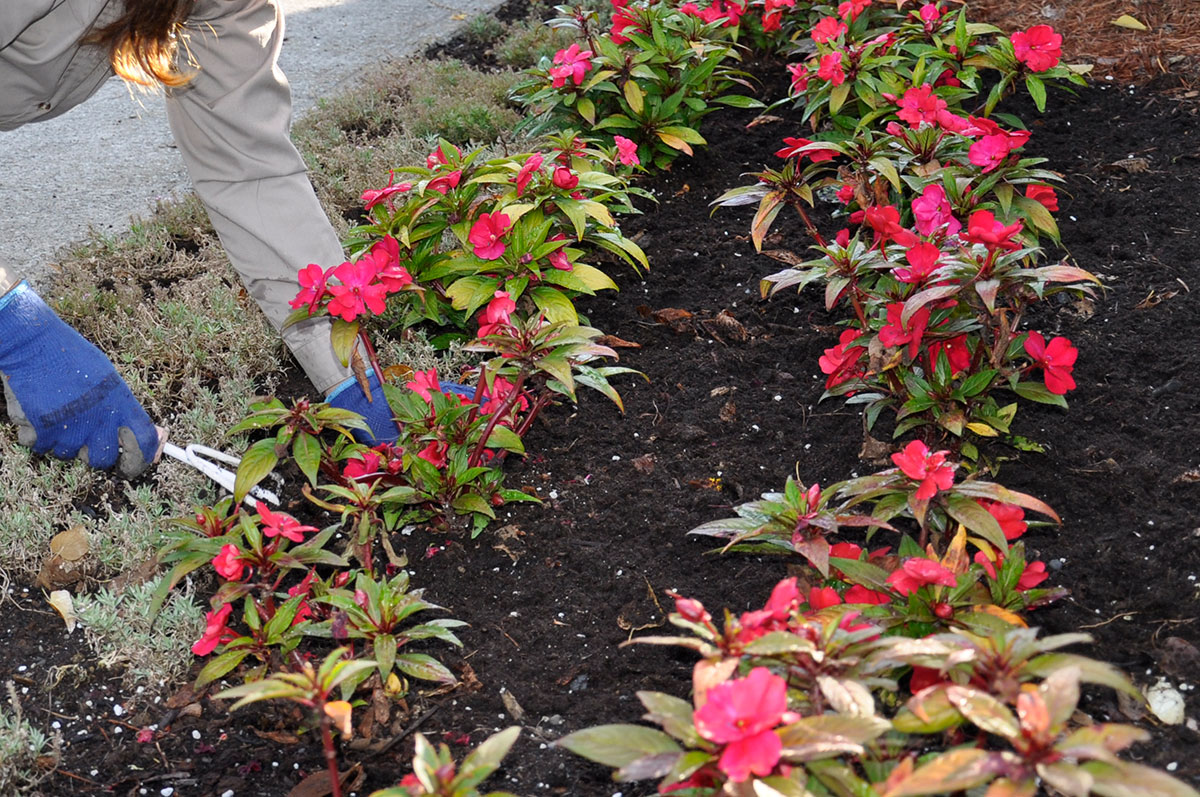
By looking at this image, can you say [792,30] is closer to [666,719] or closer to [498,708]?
[498,708]

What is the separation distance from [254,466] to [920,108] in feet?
6.35

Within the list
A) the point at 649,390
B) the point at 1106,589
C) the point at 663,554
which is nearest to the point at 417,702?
the point at 663,554

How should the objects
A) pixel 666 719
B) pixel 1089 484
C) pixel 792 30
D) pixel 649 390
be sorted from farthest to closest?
1. pixel 792 30
2. pixel 649 390
3. pixel 1089 484
4. pixel 666 719

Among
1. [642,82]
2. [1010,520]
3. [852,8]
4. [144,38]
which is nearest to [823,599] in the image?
[1010,520]

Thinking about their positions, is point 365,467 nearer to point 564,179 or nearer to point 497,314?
point 497,314

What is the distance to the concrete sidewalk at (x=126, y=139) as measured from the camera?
390 centimetres

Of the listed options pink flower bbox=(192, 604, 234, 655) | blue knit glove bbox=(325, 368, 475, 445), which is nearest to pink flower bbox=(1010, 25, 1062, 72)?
blue knit glove bbox=(325, 368, 475, 445)

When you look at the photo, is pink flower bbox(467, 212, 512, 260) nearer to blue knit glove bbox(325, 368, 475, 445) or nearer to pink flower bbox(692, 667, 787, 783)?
blue knit glove bbox(325, 368, 475, 445)

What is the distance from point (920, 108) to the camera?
9.32ft

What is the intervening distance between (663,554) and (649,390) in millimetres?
605

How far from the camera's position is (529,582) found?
86.4 inches

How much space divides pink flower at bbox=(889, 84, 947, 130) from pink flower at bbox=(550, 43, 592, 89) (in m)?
1.08

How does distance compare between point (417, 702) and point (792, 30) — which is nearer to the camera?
point (417, 702)

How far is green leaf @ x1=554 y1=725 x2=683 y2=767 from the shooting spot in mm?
1304
